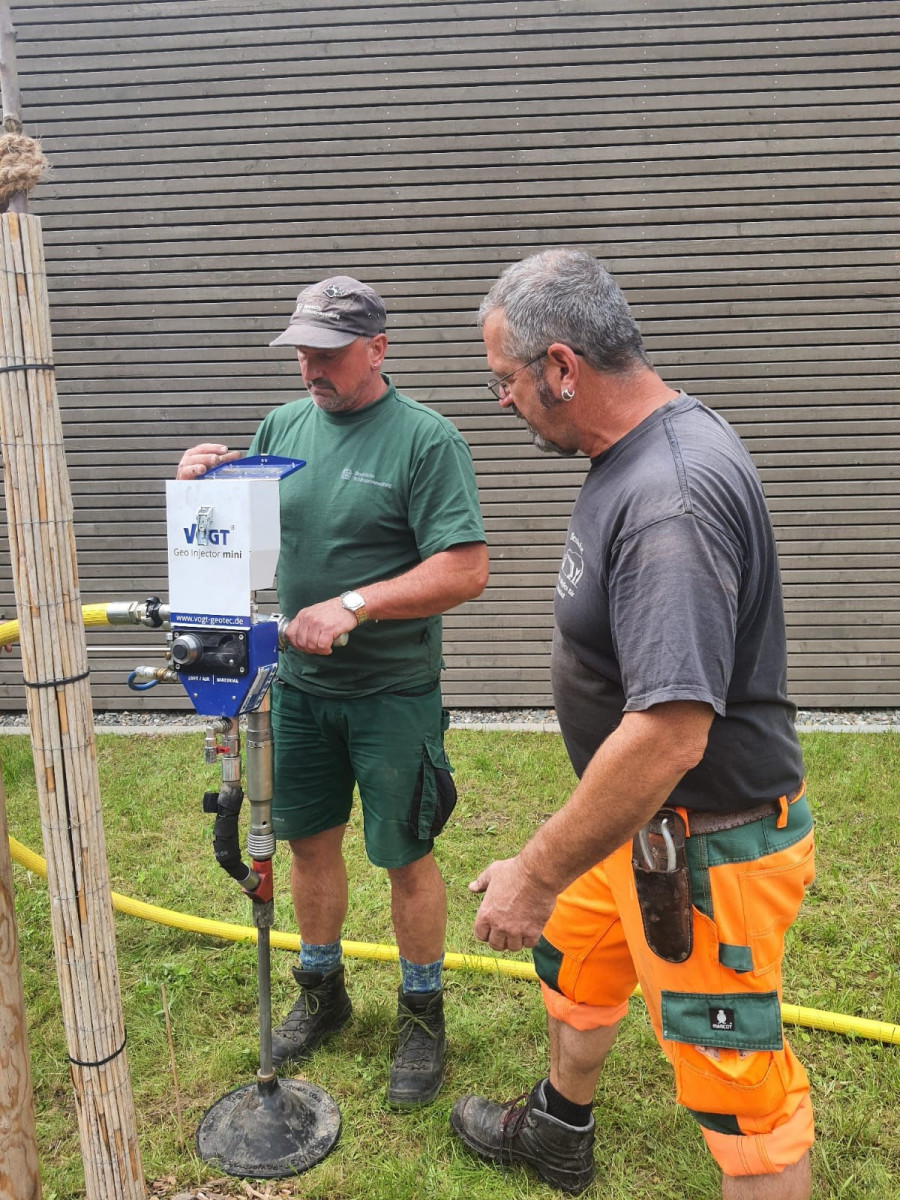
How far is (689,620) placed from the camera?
159 centimetres

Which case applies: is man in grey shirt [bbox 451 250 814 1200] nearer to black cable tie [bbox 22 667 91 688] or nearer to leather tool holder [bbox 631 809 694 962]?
leather tool holder [bbox 631 809 694 962]

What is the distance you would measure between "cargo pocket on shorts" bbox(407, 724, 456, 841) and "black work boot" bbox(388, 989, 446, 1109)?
55cm

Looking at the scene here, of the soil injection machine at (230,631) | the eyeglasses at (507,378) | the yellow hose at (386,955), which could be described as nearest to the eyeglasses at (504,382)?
the eyeglasses at (507,378)

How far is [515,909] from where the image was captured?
1838 mm

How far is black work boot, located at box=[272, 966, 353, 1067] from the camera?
115 inches

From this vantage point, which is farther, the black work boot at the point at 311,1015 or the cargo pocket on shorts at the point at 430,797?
the black work boot at the point at 311,1015

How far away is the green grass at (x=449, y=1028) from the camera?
2484mm

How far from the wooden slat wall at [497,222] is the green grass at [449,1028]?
1.88 meters

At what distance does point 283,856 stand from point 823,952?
2320mm

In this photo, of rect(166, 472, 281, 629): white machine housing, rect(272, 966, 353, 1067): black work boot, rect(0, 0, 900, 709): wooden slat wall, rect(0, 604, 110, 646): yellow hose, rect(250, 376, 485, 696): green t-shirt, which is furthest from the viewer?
rect(0, 0, 900, 709): wooden slat wall

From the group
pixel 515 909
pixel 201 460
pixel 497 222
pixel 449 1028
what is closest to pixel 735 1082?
pixel 515 909

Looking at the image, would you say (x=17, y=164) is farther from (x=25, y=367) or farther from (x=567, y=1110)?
(x=567, y=1110)

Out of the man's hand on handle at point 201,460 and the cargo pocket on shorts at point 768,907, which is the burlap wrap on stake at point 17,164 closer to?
the man's hand on handle at point 201,460

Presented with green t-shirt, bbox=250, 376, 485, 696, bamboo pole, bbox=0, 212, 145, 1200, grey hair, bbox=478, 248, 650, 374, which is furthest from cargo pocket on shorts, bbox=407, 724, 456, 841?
grey hair, bbox=478, 248, 650, 374
